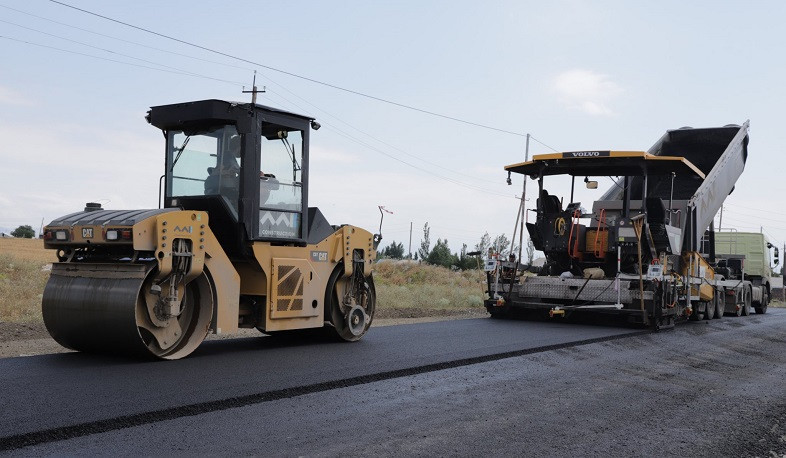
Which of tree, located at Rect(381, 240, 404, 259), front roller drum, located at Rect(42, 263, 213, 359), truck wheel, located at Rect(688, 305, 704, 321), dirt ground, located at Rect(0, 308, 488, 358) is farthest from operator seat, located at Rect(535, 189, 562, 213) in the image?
tree, located at Rect(381, 240, 404, 259)

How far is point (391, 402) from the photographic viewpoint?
204 inches

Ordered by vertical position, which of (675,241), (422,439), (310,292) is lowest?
(422,439)

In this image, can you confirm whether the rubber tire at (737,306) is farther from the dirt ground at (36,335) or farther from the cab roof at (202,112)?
the cab roof at (202,112)

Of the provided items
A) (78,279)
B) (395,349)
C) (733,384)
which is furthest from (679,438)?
(78,279)

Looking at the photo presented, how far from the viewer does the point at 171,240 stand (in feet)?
20.7

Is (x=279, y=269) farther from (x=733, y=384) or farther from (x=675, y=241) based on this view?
(x=675, y=241)

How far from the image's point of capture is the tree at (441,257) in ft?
121

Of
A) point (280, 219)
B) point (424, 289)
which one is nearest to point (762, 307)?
point (424, 289)

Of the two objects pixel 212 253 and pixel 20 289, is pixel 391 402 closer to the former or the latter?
pixel 212 253

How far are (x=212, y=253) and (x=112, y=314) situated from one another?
103 centimetres

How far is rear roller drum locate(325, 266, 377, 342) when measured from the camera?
8211 millimetres

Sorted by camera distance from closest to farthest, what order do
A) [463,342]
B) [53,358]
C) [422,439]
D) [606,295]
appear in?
[422,439], [53,358], [463,342], [606,295]

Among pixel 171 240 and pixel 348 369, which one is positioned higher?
pixel 171 240

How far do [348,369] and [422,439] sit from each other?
7.17 feet
